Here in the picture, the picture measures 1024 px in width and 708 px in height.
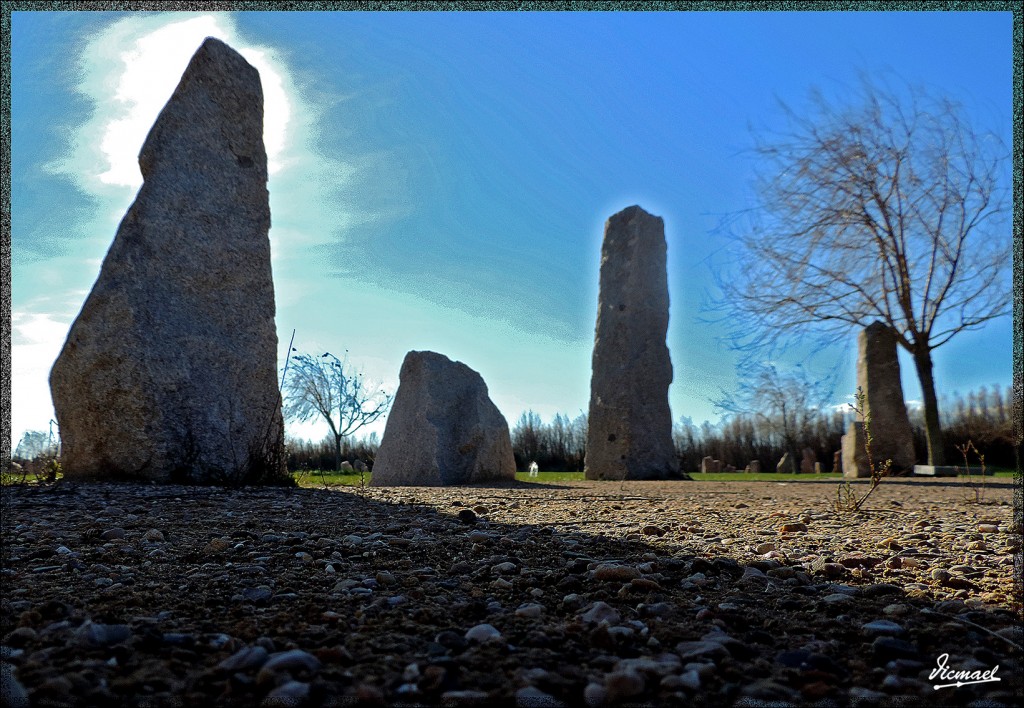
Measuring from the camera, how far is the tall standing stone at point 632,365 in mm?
12969

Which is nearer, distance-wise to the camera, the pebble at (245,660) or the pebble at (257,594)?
the pebble at (245,660)

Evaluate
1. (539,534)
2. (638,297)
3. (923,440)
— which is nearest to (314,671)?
(539,534)

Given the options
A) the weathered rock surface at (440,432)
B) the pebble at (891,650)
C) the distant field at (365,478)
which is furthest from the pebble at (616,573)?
the weathered rock surface at (440,432)

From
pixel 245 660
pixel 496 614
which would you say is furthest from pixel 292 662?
pixel 496 614

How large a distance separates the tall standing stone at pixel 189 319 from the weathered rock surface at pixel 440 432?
2926 mm

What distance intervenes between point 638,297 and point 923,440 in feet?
38.6

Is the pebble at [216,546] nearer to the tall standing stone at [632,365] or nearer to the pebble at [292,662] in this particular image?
the pebble at [292,662]

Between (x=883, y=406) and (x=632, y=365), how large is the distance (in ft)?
16.6

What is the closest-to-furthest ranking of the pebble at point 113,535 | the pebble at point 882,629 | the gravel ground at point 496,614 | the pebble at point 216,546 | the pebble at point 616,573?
the gravel ground at point 496,614 < the pebble at point 882,629 < the pebble at point 616,573 < the pebble at point 216,546 < the pebble at point 113,535

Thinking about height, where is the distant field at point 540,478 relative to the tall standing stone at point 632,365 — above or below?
below

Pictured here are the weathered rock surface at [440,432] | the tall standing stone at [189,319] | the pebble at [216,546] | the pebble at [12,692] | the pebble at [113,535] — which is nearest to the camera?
the pebble at [12,692]

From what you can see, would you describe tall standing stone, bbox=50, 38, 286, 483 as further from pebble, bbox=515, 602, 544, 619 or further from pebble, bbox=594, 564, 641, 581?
pebble, bbox=515, 602, 544, 619

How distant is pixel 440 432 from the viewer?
9.98m

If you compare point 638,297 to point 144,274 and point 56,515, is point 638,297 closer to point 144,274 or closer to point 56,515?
point 144,274
